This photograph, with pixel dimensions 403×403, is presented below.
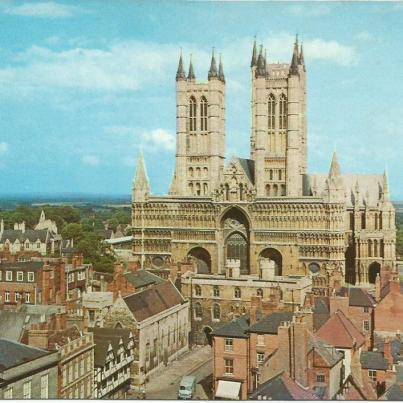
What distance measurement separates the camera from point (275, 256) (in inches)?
2532

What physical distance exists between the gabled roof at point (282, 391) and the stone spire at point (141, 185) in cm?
4147

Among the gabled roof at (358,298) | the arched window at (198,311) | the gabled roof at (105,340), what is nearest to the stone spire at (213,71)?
the arched window at (198,311)

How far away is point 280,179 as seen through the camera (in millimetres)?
70062

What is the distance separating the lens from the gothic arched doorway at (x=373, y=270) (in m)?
67.0

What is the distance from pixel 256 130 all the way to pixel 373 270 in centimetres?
1672

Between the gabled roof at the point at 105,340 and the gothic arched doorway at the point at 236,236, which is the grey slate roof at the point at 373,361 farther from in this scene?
the gothic arched doorway at the point at 236,236

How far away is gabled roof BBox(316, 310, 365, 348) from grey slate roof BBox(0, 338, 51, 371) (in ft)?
40.8

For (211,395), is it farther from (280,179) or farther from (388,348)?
(280,179)

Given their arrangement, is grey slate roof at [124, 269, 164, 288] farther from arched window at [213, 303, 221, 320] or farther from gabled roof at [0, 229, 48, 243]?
gabled roof at [0, 229, 48, 243]

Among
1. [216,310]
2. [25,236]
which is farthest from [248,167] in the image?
[216,310]

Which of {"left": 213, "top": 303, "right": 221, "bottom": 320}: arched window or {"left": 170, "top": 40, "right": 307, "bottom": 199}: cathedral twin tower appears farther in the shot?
{"left": 170, "top": 40, "right": 307, "bottom": 199}: cathedral twin tower

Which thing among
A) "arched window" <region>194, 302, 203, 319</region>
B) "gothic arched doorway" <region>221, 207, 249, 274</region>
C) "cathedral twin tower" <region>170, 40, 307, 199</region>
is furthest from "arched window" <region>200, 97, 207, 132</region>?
"arched window" <region>194, 302, 203, 319</region>

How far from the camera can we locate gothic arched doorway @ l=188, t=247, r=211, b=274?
66.6 m

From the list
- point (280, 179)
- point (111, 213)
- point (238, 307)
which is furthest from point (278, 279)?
point (111, 213)
